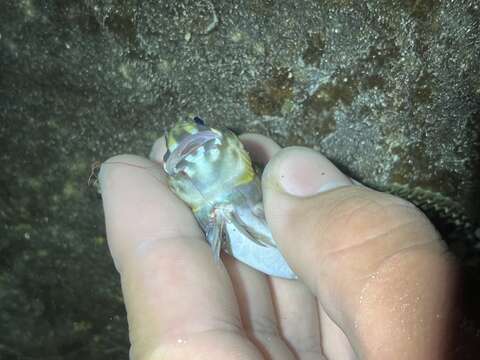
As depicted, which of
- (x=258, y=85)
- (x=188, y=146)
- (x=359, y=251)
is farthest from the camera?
(x=258, y=85)

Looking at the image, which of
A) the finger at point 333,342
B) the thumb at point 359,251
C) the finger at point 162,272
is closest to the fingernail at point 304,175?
the thumb at point 359,251

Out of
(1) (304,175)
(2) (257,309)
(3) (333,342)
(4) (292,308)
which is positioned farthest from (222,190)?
(3) (333,342)

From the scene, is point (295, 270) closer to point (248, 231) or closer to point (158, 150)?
point (248, 231)

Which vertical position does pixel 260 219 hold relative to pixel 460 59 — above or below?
below

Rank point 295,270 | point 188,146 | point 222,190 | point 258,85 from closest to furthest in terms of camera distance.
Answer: point 295,270, point 188,146, point 222,190, point 258,85

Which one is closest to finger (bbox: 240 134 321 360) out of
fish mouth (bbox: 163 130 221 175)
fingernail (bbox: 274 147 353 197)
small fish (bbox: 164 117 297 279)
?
small fish (bbox: 164 117 297 279)

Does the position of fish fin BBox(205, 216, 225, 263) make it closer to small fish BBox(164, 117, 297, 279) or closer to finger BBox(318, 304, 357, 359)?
small fish BBox(164, 117, 297, 279)

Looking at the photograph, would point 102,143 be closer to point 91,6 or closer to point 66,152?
point 66,152

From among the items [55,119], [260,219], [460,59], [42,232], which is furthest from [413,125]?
[42,232]
